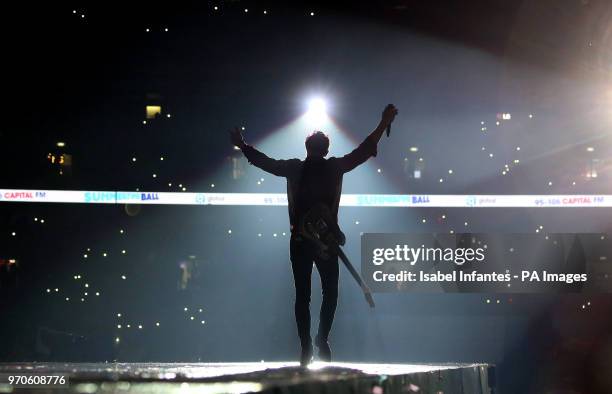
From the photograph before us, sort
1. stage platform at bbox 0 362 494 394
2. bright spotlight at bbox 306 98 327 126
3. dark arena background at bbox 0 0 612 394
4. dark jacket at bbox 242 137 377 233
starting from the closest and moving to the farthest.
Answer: stage platform at bbox 0 362 494 394 < dark jacket at bbox 242 137 377 233 < dark arena background at bbox 0 0 612 394 < bright spotlight at bbox 306 98 327 126

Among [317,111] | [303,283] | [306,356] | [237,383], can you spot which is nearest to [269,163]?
[303,283]

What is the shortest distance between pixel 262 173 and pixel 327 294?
30.8ft

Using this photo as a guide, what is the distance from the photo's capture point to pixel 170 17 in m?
14.9

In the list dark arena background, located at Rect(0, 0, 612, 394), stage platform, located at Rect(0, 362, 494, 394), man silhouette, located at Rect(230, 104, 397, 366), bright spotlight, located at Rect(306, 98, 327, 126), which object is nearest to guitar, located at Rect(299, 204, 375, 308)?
man silhouette, located at Rect(230, 104, 397, 366)

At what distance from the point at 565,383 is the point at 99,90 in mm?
9494

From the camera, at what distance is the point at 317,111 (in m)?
15.6

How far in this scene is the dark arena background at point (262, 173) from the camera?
48.6 feet

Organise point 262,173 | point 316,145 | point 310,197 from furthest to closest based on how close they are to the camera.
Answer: point 262,173
point 316,145
point 310,197

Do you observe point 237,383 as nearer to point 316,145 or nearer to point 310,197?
point 310,197

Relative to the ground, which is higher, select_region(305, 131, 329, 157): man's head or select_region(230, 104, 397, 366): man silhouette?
select_region(305, 131, 329, 157): man's head

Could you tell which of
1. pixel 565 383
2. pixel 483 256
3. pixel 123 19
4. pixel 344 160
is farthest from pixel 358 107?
pixel 344 160

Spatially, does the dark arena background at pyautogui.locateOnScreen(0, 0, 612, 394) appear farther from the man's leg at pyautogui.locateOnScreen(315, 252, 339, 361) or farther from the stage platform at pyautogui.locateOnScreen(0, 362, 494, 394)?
the stage platform at pyautogui.locateOnScreen(0, 362, 494, 394)

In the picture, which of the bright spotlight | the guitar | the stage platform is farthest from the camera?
the bright spotlight

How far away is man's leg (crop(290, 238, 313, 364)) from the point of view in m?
5.93
